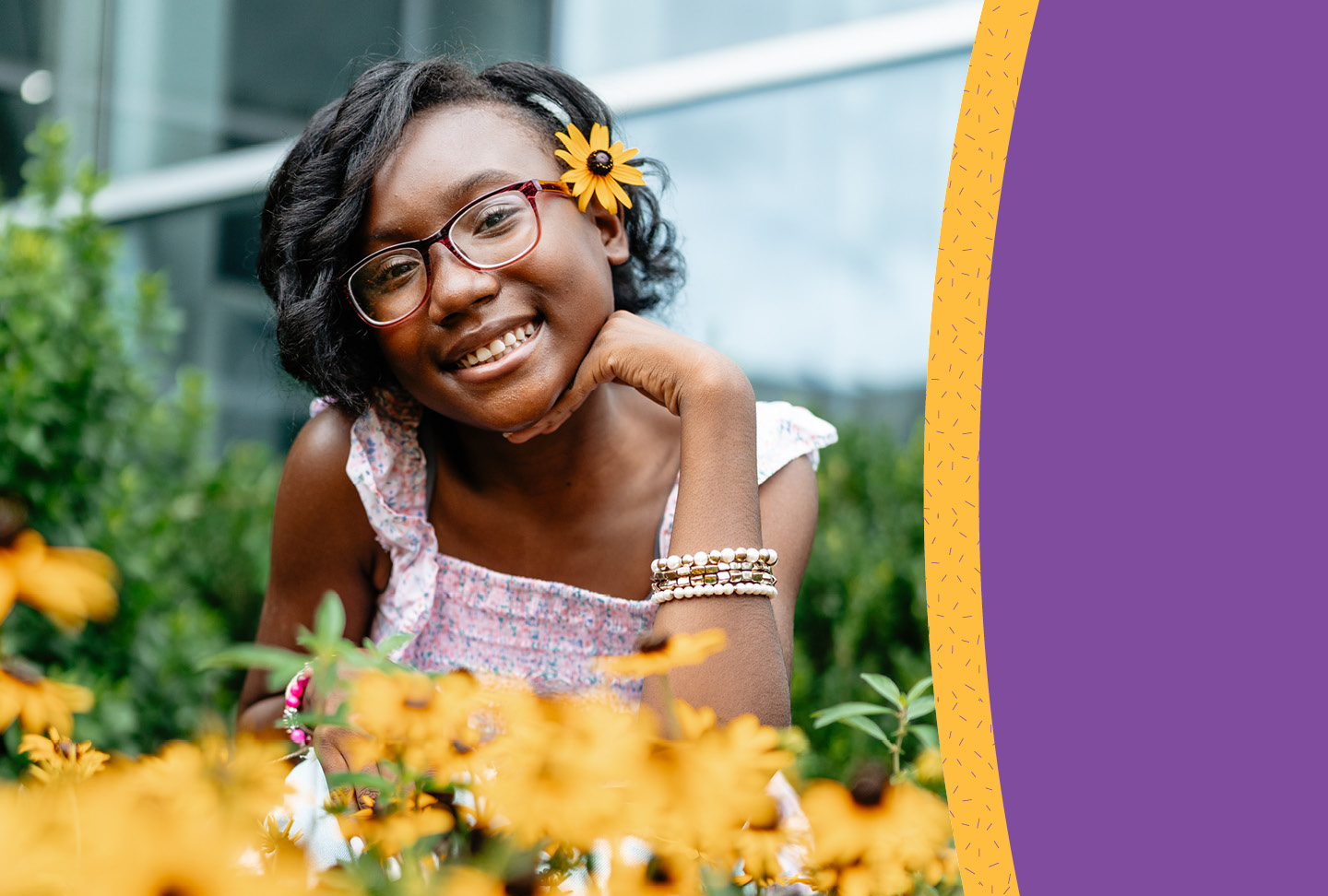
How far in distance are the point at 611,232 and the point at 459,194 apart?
1.08 ft

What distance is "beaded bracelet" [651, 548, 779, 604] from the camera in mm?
1313

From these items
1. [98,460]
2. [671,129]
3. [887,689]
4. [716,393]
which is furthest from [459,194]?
[671,129]

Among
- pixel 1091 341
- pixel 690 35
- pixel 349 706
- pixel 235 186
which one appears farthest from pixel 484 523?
pixel 235 186

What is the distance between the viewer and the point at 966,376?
1.10m

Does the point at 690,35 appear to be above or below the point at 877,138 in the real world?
above

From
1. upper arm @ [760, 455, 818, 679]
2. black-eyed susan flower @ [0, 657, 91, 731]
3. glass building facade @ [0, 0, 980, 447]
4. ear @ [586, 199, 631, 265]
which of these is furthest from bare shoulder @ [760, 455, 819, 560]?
glass building facade @ [0, 0, 980, 447]

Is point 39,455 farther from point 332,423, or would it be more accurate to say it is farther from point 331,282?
point 331,282

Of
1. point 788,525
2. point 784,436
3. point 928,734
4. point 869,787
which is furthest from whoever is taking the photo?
point 784,436

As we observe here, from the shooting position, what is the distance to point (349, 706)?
2.08 feet

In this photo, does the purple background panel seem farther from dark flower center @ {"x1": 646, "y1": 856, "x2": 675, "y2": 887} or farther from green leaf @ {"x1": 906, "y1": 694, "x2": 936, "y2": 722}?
dark flower center @ {"x1": 646, "y1": 856, "x2": 675, "y2": 887}

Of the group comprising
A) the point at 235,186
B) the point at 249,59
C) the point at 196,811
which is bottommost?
the point at 196,811

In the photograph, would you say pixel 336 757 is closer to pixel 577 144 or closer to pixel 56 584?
pixel 56 584

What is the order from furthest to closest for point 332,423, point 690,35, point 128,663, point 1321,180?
1. point 690,35
2. point 128,663
3. point 332,423
4. point 1321,180

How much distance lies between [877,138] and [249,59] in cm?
260
